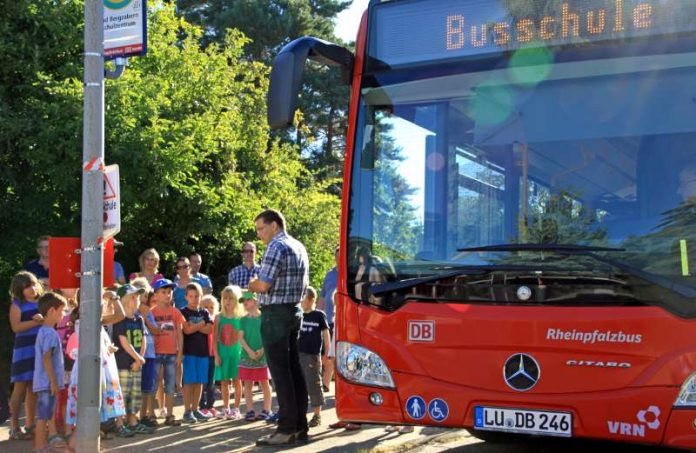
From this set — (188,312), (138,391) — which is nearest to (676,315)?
(138,391)

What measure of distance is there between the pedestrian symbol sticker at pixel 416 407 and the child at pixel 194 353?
433 centimetres

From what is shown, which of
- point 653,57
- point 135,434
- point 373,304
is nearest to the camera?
point 653,57

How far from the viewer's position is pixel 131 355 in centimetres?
882

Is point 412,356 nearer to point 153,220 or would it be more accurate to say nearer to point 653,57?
point 653,57

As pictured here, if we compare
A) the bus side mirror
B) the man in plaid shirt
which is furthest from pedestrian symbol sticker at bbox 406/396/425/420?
the man in plaid shirt

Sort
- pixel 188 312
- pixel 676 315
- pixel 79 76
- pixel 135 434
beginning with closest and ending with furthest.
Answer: pixel 676 315
pixel 135 434
pixel 188 312
pixel 79 76

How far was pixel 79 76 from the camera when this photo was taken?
622 inches

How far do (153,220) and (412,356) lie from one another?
13.2m

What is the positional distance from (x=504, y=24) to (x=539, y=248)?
1579 millimetres

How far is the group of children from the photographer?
316 inches

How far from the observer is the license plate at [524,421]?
5656 mm

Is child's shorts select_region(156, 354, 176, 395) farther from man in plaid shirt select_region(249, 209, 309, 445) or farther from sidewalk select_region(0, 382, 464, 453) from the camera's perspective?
man in plaid shirt select_region(249, 209, 309, 445)

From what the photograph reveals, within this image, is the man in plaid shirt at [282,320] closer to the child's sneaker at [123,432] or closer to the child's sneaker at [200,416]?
the child's sneaker at [123,432]

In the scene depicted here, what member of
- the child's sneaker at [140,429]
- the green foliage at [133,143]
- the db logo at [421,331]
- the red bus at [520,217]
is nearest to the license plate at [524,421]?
the red bus at [520,217]
